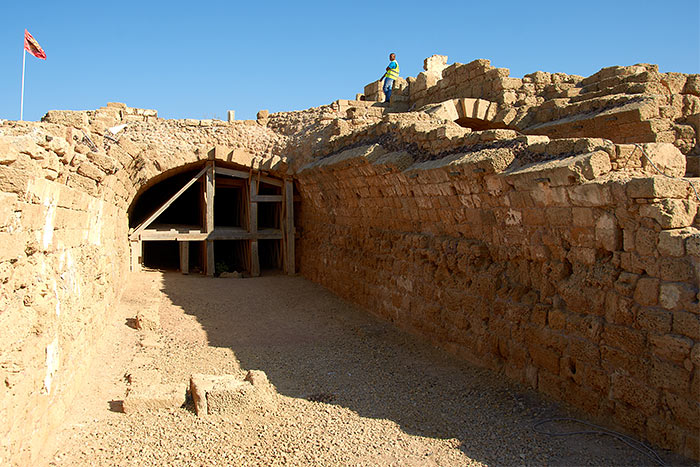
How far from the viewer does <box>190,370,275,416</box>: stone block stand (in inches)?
194

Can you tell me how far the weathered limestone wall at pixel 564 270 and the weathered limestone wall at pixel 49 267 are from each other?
3882 mm

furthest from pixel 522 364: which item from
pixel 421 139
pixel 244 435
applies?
pixel 421 139

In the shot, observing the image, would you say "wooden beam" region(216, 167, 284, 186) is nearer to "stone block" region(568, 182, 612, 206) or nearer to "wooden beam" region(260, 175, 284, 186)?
"wooden beam" region(260, 175, 284, 186)

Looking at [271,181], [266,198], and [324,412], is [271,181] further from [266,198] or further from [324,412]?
[324,412]

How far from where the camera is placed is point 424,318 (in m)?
7.24

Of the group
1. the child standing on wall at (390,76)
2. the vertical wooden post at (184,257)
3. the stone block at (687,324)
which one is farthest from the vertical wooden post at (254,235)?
the stone block at (687,324)

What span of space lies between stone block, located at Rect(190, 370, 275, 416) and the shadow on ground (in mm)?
666

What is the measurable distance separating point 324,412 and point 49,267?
269 centimetres

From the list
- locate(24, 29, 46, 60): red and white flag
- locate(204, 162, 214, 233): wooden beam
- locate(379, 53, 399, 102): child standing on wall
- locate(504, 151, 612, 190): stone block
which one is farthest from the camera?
locate(379, 53, 399, 102): child standing on wall

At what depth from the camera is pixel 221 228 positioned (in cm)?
1352

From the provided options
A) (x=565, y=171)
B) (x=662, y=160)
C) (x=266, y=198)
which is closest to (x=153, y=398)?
(x=565, y=171)

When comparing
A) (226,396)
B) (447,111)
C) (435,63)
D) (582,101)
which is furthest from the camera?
(435,63)

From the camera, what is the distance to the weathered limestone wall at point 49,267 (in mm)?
3428

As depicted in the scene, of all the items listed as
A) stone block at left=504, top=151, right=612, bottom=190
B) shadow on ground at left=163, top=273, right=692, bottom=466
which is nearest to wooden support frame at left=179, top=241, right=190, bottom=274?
shadow on ground at left=163, top=273, right=692, bottom=466
